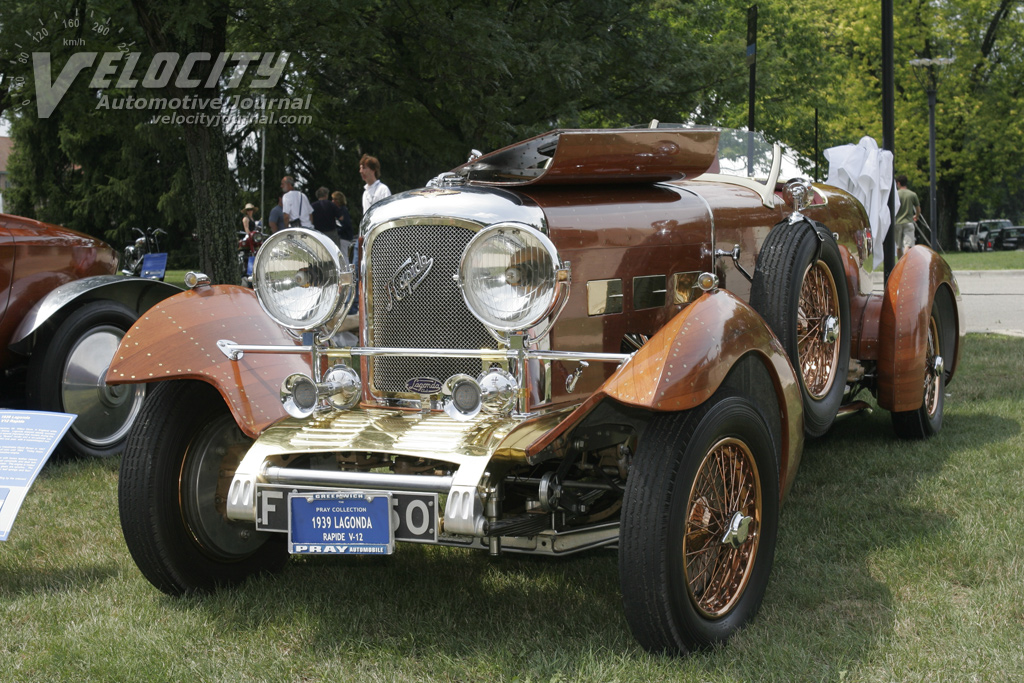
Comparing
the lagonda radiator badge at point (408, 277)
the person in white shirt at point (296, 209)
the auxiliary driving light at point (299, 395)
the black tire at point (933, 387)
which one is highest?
the person in white shirt at point (296, 209)

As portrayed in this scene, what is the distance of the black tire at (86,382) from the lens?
5.33 meters

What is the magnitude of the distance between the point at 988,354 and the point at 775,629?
603 cm

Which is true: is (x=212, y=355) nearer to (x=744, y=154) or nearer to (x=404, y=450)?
(x=404, y=450)

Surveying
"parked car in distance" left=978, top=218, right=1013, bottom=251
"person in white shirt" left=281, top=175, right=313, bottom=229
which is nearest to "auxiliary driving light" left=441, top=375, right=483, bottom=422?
"person in white shirt" left=281, top=175, right=313, bottom=229

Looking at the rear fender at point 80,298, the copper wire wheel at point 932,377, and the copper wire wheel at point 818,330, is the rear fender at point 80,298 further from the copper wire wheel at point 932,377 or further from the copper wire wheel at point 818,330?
the copper wire wheel at point 932,377

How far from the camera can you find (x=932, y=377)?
5.23 metres

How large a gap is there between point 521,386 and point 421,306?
0.54 meters

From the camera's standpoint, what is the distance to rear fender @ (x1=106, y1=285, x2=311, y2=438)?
10.5ft

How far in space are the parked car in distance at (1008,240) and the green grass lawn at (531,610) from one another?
3663cm

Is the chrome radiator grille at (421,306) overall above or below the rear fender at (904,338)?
above

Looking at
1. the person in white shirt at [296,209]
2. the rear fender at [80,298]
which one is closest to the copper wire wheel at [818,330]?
the rear fender at [80,298]

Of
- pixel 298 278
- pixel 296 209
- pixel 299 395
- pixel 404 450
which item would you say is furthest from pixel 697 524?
pixel 296 209

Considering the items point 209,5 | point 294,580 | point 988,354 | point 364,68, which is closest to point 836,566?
point 294,580

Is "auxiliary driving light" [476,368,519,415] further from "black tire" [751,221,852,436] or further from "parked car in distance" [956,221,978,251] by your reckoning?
"parked car in distance" [956,221,978,251]
